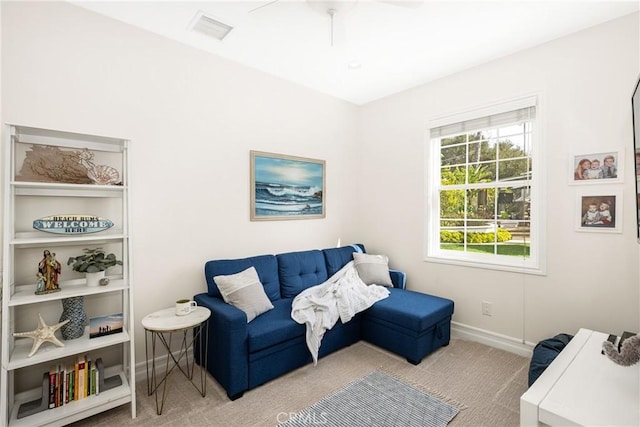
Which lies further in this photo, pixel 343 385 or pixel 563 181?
pixel 563 181

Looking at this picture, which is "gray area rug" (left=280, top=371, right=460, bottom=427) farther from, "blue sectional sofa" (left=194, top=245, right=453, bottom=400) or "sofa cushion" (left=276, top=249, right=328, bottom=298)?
"sofa cushion" (left=276, top=249, right=328, bottom=298)

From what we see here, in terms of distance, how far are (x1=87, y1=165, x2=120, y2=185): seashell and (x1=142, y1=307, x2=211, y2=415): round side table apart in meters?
0.97

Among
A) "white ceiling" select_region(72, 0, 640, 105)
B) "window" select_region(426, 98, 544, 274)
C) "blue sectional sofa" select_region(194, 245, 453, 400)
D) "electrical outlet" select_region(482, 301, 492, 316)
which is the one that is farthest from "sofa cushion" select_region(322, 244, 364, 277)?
"white ceiling" select_region(72, 0, 640, 105)

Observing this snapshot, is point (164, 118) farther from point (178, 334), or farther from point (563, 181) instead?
Result: point (563, 181)

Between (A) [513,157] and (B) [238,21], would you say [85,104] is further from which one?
(A) [513,157]

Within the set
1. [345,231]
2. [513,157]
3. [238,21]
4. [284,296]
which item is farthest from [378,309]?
[238,21]

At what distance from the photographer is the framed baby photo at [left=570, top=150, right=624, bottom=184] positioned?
7.61 ft

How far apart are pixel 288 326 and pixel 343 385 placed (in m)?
0.60

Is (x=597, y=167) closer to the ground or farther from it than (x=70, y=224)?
farther from it

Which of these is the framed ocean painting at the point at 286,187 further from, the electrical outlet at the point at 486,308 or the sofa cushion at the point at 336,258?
the electrical outlet at the point at 486,308

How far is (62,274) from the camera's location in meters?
2.15

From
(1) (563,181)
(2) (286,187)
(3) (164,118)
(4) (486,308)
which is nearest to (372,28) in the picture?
(2) (286,187)

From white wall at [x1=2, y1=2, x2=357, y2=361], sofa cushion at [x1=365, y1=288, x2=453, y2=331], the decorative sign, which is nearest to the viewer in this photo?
the decorative sign

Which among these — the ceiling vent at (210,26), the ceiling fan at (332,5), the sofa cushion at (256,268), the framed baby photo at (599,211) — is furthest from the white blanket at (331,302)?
the ceiling vent at (210,26)
